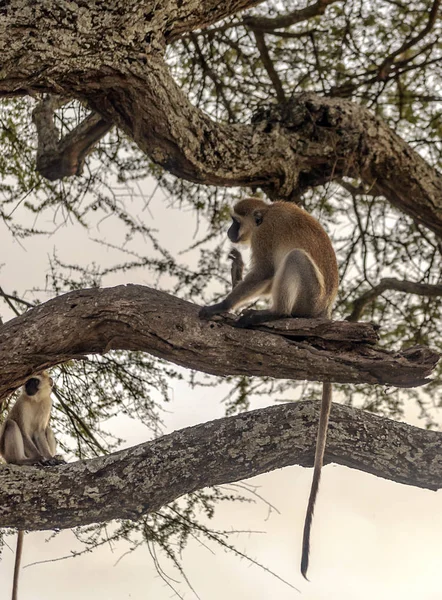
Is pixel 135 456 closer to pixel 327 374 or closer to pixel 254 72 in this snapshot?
pixel 327 374

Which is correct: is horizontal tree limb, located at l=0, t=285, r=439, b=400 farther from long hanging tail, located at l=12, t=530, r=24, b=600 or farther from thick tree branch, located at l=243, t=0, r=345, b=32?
thick tree branch, located at l=243, t=0, r=345, b=32

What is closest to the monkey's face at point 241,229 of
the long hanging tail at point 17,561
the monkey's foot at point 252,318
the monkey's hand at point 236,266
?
the monkey's hand at point 236,266

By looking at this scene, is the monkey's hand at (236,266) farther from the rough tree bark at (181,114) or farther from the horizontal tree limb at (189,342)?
the horizontal tree limb at (189,342)

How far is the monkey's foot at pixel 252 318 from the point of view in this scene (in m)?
3.04

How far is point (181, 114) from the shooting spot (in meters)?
3.52

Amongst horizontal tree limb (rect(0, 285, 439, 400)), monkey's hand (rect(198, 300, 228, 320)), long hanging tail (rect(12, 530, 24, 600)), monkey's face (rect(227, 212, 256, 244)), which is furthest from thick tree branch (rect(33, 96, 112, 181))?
long hanging tail (rect(12, 530, 24, 600))

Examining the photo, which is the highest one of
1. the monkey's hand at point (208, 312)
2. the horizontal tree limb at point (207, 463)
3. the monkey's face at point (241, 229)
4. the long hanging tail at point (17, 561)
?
the monkey's face at point (241, 229)

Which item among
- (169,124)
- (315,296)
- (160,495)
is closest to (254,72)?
(169,124)

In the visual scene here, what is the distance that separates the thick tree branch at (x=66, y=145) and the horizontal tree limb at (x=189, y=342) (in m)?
1.43

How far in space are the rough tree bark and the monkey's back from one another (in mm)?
400

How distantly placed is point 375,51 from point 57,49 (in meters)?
2.92

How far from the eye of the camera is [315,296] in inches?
133

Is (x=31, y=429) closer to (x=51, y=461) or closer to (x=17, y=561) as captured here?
(x=51, y=461)

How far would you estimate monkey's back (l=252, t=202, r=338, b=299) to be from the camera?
11.6 ft
